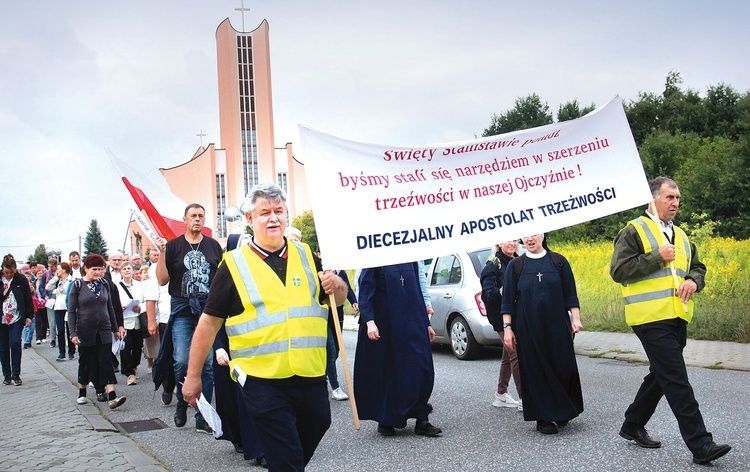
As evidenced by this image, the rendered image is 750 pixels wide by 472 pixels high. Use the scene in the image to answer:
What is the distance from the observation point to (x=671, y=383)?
5.12 metres

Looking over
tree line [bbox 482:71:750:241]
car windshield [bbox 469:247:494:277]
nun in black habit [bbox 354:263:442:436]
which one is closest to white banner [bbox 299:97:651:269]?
nun in black habit [bbox 354:263:442:436]

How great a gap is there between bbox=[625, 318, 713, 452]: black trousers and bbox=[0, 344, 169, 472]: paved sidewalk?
12.0 ft

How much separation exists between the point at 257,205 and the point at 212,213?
79.7m

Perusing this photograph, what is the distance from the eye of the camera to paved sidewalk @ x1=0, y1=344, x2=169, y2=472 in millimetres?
5953

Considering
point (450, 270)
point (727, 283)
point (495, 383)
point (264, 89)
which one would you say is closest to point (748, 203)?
point (727, 283)

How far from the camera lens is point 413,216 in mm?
5328

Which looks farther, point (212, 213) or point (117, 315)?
point (212, 213)

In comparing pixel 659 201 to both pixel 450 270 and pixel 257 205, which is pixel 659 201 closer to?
pixel 257 205

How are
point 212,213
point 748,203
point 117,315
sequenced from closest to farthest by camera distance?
point 117,315, point 748,203, point 212,213

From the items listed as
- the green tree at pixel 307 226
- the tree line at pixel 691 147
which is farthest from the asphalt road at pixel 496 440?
the green tree at pixel 307 226

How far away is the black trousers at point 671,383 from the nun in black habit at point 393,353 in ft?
5.95

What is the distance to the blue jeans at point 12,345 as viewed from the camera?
11453mm

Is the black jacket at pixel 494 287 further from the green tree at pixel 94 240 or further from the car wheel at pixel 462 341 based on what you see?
the green tree at pixel 94 240

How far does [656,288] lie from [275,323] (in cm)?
295
